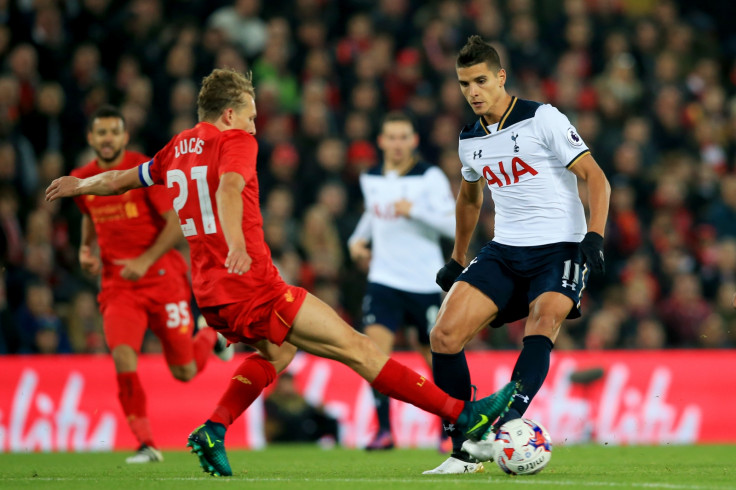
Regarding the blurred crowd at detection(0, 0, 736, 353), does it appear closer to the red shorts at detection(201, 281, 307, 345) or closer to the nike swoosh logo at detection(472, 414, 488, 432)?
the red shorts at detection(201, 281, 307, 345)

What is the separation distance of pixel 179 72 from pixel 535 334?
Answer: 8.14 meters

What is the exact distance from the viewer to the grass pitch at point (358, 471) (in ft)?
18.4

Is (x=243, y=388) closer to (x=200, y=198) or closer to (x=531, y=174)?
(x=200, y=198)

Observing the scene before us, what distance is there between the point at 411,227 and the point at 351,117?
4.57 metres

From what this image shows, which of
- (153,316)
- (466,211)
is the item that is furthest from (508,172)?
(153,316)

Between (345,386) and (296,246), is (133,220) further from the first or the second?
(296,246)

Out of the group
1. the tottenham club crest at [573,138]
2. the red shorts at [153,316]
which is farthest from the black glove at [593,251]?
the red shorts at [153,316]

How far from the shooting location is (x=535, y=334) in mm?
6184

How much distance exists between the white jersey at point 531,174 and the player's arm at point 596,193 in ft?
0.49

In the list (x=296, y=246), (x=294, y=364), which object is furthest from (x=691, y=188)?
(x=294, y=364)

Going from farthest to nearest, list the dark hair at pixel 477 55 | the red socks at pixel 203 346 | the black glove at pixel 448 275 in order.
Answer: the red socks at pixel 203 346 < the black glove at pixel 448 275 < the dark hair at pixel 477 55

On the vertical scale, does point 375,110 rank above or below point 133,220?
above

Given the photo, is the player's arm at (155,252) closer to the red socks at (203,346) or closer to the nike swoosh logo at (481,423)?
the red socks at (203,346)

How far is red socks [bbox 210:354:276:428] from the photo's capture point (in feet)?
20.6
